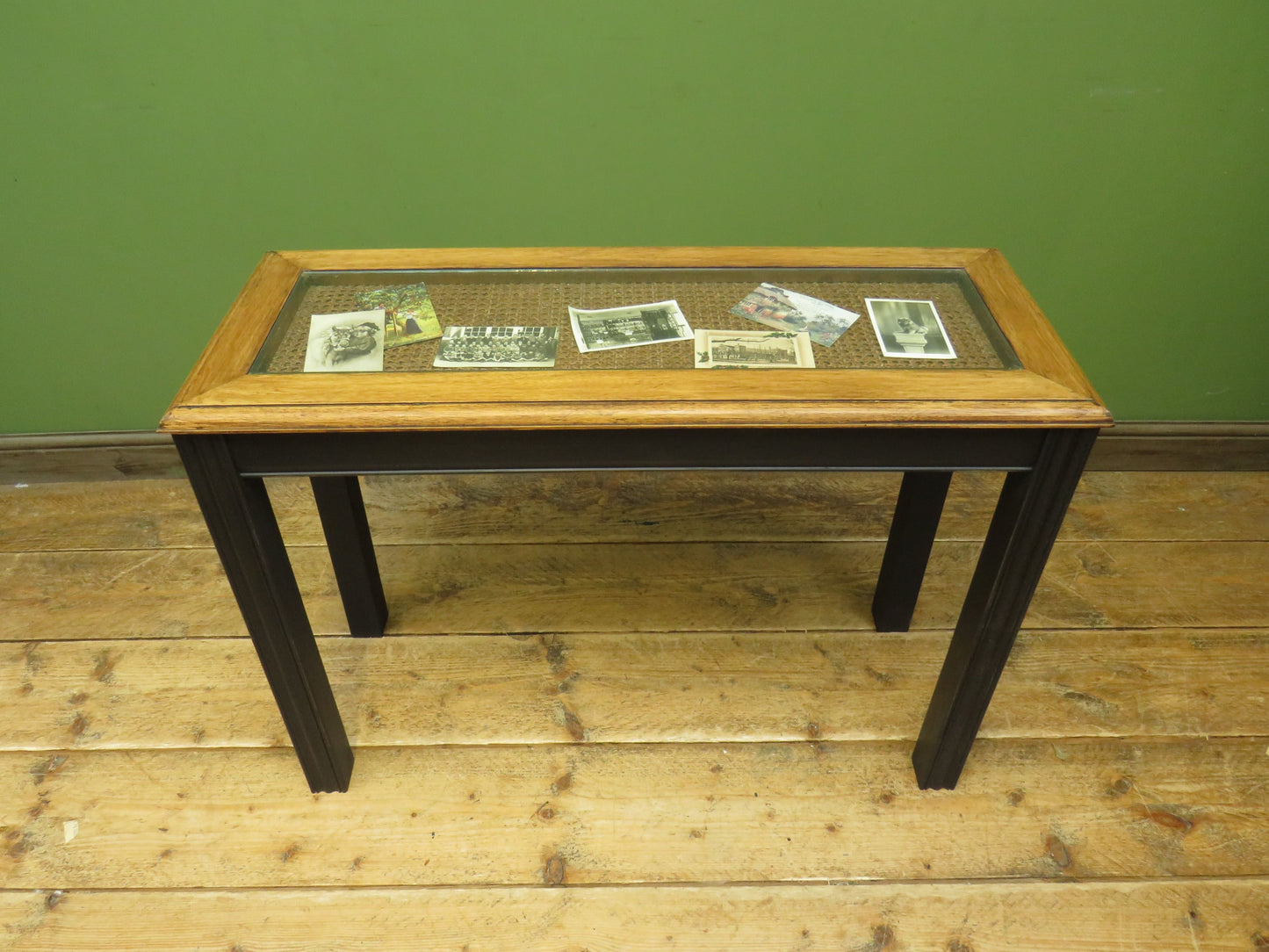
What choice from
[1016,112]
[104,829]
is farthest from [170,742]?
[1016,112]

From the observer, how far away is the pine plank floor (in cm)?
137

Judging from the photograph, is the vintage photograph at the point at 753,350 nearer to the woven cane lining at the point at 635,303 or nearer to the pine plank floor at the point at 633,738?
the woven cane lining at the point at 635,303

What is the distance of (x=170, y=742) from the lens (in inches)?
63.1

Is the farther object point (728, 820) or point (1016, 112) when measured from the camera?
point (1016, 112)

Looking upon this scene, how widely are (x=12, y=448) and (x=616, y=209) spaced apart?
60.6 inches

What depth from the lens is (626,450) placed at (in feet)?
3.75

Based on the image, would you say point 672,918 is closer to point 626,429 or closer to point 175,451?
point 626,429

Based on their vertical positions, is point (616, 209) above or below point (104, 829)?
above

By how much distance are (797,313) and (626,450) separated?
0.38m

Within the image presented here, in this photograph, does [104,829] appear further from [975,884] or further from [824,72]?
[824,72]

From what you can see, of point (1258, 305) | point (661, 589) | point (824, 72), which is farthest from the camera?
point (1258, 305)

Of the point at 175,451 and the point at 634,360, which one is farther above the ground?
the point at 634,360

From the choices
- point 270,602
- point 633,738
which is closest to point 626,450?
point 270,602

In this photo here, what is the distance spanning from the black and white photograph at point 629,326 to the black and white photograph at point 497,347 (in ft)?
0.15
